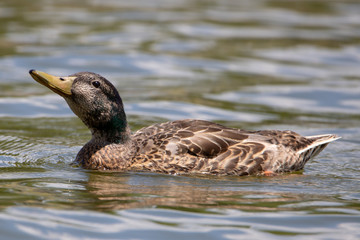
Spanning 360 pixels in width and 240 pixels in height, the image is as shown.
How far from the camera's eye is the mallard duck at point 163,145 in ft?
31.5

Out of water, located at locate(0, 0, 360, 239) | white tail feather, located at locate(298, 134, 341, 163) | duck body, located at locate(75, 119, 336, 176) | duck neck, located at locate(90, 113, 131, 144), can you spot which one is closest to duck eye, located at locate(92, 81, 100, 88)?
duck neck, located at locate(90, 113, 131, 144)

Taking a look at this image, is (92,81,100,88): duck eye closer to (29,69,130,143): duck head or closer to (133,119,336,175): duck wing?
(29,69,130,143): duck head

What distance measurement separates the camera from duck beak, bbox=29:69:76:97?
366 inches

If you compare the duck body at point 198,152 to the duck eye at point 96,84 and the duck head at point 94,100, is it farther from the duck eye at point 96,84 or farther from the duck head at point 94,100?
the duck eye at point 96,84

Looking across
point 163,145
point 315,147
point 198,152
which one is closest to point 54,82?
point 163,145

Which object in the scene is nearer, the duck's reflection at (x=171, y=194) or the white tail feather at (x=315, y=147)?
the duck's reflection at (x=171, y=194)

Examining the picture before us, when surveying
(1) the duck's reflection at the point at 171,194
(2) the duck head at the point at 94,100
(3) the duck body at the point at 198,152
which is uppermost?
(2) the duck head at the point at 94,100

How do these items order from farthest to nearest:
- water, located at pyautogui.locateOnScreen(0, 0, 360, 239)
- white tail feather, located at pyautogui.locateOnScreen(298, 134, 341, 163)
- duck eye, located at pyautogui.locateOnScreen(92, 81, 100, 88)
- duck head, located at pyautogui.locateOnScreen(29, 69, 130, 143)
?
white tail feather, located at pyautogui.locateOnScreen(298, 134, 341, 163) → duck eye, located at pyautogui.locateOnScreen(92, 81, 100, 88) → duck head, located at pyautogui.locateOnScreen(29, 69, 130, 143) → water, located at pyautogui.locateOnScreen(0, 0, 360, 239)

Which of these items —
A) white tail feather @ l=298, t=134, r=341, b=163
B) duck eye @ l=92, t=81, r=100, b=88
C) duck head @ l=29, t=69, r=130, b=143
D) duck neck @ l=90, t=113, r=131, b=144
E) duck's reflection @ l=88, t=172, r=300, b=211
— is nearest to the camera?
duck's reflection @ l=88, t=172, r=300, b=211

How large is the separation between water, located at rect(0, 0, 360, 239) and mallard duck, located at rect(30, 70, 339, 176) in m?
0.23

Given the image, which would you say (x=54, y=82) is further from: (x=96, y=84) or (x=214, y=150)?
(x=214, y=150)

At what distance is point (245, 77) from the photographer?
1666cm

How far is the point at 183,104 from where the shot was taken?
1452cm

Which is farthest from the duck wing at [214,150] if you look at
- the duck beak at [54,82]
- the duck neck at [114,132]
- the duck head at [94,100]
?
the duck beak at [54,82]
